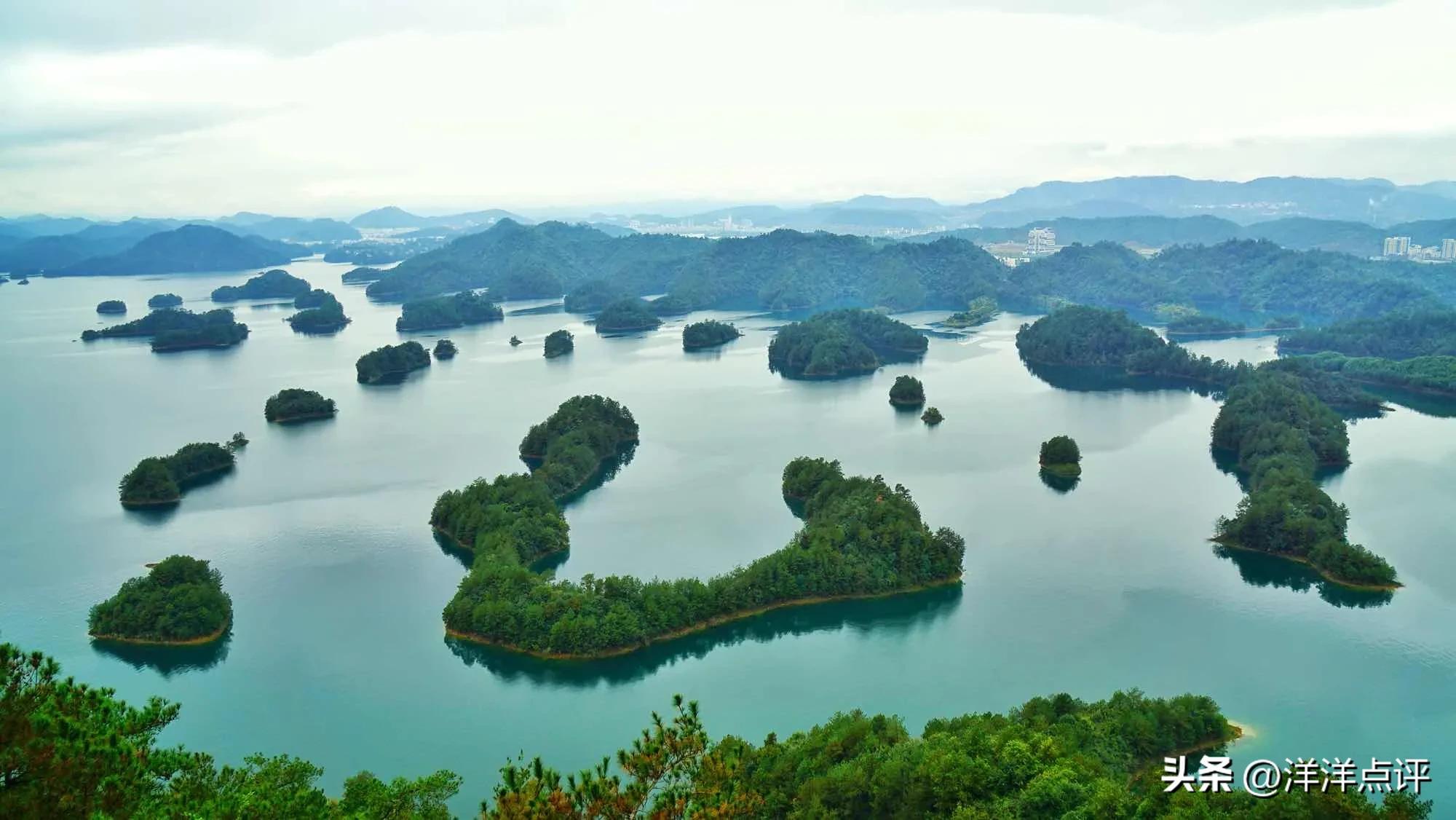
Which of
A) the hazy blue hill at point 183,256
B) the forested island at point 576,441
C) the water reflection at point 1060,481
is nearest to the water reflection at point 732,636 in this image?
the water reflection at point 1060,481

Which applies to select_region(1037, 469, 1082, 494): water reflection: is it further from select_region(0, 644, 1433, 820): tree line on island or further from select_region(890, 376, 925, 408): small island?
select_region(0, 644, 1433, 820): tree line on island

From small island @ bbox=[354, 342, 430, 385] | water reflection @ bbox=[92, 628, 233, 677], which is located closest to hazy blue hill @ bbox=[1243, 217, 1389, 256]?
small island @ bbox=[354, 342, 430, 385]

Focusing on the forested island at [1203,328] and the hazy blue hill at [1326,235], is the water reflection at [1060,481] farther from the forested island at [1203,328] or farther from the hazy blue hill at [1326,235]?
the hazy blue hill at [1326,235]

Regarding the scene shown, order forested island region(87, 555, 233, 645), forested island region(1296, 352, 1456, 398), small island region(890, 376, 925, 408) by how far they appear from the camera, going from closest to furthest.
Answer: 1. forested island region(87, 555, 233, 645)
2. small island region(890, 376, 925, 408)
3. forested island region(1296, 352, 1456, 398)

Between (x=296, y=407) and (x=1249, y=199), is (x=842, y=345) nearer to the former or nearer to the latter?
(x=296, y=407)

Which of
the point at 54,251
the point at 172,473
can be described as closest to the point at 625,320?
the point at 172,473

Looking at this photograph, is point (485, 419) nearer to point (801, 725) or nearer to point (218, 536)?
point (218, 536)

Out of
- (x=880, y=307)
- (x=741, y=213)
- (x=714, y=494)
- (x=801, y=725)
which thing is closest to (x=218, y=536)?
(x=714, y=494)

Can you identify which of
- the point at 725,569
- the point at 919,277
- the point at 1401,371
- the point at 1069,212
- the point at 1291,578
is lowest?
the point at 1291,578
